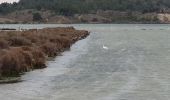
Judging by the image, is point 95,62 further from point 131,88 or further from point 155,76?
point 131,88

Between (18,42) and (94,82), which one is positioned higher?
(18,42)

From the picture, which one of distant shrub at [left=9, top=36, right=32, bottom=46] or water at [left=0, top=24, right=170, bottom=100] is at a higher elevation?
distant shrub at [left=9, top=36, right=32, bottom=46]

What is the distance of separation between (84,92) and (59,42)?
1649 inches

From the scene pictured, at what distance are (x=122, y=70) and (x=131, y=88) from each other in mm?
11552

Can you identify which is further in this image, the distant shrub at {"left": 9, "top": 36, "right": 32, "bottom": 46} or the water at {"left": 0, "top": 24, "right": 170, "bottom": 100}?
the distant shrub at {"left": 9, "top": 36, "right": 32, "bottom": 46}

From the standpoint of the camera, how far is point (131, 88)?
33688mm

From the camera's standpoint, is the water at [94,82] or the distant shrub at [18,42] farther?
the distant shrub at [18,42]

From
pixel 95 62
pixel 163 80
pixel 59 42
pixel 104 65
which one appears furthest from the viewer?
pixel 59 42

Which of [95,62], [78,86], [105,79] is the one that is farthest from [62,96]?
[95,62]

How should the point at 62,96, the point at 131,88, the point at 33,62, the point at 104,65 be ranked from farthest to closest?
the point at 104,65
the point at 33,62
the point at 131,88
the point at 62,96

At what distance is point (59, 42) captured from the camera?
241ft

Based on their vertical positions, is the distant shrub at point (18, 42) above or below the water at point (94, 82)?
above

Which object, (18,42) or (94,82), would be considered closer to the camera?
(94,82)

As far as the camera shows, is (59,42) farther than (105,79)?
Yes
